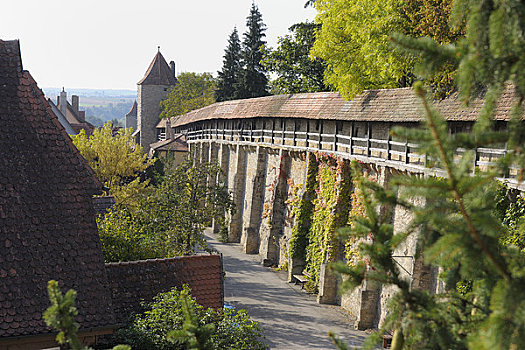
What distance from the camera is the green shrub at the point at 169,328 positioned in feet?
32.0

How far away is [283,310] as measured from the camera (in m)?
19.4

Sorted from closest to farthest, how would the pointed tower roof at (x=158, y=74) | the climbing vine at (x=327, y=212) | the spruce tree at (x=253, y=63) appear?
the climbing vine at (x=327, y=212) → the spruce tree at (x=253, y=63) → the pointed tower roof at (x=158, y=74)

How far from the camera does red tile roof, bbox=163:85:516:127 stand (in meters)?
12.9

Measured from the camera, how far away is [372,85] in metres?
23.7

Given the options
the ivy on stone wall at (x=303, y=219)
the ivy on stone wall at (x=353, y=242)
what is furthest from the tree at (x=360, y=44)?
the ivy on stone wall at (x=303, y=219)

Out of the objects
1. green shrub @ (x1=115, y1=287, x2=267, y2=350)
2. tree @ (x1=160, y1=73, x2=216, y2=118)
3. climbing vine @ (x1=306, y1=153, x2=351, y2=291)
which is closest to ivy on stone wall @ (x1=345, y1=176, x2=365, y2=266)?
climbing vine @ (x1=306, y1=153, x2=351, y2=291)

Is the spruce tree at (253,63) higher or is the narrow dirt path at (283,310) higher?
the spruce tree at (253,63)

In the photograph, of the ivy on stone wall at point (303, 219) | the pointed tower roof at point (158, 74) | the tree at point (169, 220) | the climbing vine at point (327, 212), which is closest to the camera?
the tree at point (169, 220)

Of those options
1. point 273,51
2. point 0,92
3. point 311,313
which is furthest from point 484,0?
point 273,51

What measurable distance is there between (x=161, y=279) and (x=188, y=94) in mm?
52131

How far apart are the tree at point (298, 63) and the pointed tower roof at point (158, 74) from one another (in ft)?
93.4

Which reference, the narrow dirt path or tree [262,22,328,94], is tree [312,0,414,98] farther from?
tree [262,22,328,94]

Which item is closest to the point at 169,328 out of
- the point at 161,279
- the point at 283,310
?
the point at 161,279

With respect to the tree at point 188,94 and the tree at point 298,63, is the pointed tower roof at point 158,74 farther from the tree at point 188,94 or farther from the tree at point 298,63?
the tree at point 298,63
